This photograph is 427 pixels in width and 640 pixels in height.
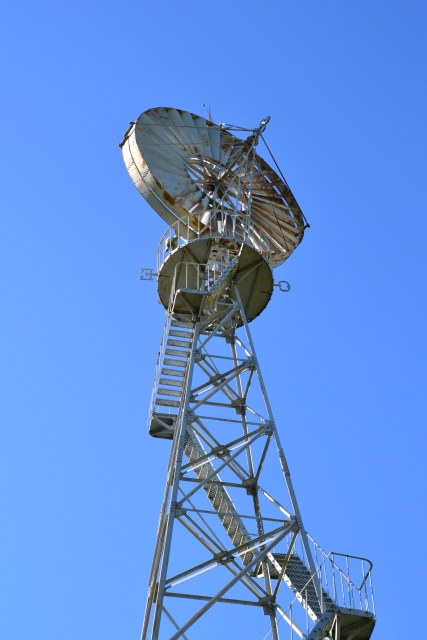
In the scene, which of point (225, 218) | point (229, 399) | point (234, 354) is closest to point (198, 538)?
point (229, 399)

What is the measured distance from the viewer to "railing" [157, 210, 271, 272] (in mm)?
26989

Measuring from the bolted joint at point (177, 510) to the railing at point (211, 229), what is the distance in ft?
27.6

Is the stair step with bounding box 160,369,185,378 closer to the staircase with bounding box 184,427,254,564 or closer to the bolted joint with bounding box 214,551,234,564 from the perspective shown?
the staircase with bounding box 184,427,254,564

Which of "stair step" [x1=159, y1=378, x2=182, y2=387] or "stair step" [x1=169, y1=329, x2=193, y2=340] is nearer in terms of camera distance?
"stair step" [x1=159, y1=378, x2=182, y2=387]

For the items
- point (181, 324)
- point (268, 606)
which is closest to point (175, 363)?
point (181, 324)

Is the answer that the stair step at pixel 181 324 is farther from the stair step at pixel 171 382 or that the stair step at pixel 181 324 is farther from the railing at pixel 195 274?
the stair step at pixel 171 382

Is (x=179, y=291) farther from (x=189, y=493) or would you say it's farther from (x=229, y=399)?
(x=189, y=493)

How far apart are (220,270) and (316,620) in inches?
417

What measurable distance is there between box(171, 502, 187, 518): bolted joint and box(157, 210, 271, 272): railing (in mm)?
8401

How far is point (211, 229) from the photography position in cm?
2789

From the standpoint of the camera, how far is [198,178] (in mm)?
29781

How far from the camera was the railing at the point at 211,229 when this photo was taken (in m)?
27.0

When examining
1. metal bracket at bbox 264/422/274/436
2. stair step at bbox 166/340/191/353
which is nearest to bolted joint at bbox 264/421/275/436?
metal bracket at bbox 264/422/274/436

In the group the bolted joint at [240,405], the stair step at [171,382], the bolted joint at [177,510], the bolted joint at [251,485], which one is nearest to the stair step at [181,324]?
the stair step at [171,382]
